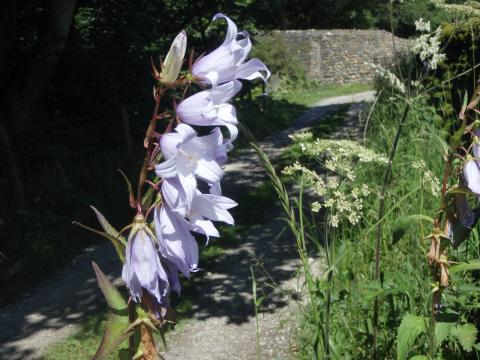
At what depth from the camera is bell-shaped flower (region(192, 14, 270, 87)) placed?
52.1 inches

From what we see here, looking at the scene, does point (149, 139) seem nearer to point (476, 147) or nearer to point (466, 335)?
point (476, 147)

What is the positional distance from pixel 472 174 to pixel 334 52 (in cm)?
2712

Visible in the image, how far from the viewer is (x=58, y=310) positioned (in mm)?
5898

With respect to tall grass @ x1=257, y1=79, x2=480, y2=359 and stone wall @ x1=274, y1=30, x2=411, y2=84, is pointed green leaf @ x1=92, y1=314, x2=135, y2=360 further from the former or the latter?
stone wall @ x1=274, y1=30, x2=411, y2=84

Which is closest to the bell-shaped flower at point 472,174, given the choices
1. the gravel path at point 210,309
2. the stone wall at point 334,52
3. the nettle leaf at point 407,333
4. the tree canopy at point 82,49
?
the nettle leaf at point 407,333

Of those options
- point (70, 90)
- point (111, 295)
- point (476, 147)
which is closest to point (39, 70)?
point (70, 90)

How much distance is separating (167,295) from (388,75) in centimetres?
173

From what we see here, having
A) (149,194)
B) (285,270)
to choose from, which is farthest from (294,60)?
(149,194)

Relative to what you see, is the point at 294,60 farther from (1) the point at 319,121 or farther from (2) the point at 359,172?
(2) the point at 359,172

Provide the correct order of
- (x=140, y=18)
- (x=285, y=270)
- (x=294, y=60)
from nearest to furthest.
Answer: (x=285, y=270)
(x=140, y=18)
(x=294, y=60)

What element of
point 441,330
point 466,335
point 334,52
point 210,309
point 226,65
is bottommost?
point 210,309

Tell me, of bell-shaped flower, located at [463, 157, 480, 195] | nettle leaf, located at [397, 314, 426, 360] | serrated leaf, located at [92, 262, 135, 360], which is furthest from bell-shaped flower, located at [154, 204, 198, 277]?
nettle leaf, located at [397, 314, 426, 360]

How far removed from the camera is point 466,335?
2.61 metres

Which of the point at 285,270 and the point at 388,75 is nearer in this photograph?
the point at 388,75
